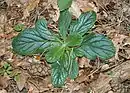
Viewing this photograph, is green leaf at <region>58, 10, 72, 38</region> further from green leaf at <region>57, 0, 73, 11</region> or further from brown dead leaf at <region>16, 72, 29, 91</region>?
brown dead leaf at <region>16, 72, 29, 91</region>

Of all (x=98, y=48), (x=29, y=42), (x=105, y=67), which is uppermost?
(x=29, y=42)

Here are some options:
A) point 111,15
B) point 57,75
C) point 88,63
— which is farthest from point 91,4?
point 57,75

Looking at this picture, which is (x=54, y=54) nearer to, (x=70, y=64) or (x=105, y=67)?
(x=70, y=64)

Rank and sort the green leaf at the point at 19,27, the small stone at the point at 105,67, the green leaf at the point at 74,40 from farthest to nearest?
the green leaf at the point at 19,27, the small stone at the point at 105,67, the green leaf at the point at 74,40

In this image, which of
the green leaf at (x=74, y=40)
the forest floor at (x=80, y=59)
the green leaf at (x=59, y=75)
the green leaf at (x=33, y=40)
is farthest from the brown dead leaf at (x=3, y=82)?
the green leaf at (x=74, y=40)

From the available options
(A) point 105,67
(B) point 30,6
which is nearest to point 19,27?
(B) point 30,6

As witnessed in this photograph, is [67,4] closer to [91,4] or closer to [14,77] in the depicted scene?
[91,4]

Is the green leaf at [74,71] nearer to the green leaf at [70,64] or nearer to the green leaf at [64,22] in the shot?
the green leaf at [70,64]
